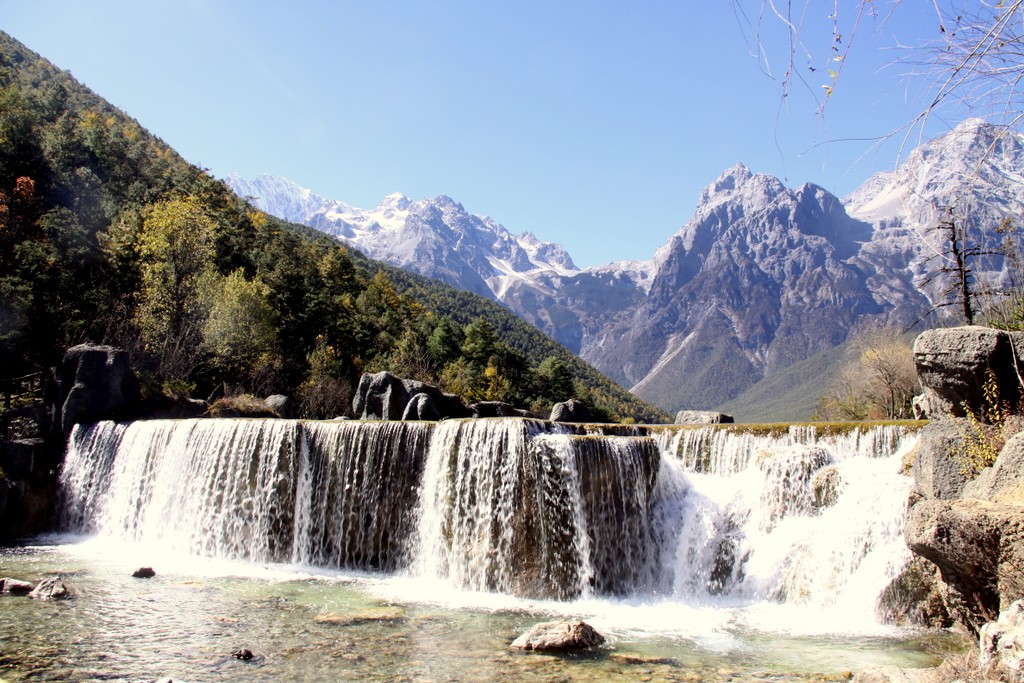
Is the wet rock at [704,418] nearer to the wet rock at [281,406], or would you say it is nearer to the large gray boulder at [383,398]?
the large gray boulder at [383,398]

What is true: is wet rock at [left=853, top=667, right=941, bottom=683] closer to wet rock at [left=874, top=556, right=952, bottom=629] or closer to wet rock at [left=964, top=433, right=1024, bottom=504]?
wet rock at [left=964, top=433, right=1024, bottom=504]

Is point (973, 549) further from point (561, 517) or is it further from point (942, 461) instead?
point (561, 517)

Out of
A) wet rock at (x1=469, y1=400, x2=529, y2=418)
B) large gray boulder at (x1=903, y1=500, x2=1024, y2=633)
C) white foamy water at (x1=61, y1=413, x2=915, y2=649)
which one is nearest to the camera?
large gray boulder at (x1=903, y1=500, x2=1024, y2=633)

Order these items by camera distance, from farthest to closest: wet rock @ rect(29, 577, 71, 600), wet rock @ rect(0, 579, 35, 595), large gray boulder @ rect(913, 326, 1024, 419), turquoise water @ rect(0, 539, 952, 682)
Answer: wet rock @ rect(0, 579, 35, 595) → wet rock @ rect(29, 577, 71, 600) → large gray boulder @ rect(913, 326, 1024, 419) → turquoise water @ rect(0, 539, 952, 682)

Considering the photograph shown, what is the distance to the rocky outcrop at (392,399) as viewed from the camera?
2623 centimetres

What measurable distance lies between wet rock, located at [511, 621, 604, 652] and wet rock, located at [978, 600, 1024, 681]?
4.77 metres

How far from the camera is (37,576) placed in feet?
42.6

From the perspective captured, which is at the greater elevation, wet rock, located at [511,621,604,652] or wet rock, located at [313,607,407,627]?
wet rock, located at [511,621,604,652]

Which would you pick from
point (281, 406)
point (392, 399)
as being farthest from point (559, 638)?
point (281, 406)

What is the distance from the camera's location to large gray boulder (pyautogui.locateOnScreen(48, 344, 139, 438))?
20531 millimetres

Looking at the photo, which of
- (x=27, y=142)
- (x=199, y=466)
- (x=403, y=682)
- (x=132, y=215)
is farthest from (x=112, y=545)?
(x=27, y=142)

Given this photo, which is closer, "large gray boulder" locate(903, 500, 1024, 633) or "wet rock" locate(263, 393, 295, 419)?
"large gray boulder" locate(903, 500, 1024, 633)

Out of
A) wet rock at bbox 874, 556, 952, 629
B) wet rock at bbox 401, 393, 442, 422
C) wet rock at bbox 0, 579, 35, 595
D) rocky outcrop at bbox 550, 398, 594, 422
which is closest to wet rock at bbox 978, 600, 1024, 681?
wet rock at bbox 874, 556, 952, 629

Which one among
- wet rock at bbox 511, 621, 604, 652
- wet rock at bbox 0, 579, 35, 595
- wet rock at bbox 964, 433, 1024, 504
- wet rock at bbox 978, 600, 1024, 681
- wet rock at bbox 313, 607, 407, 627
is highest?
wet rock at bbox 964, 433, 1024, 504
